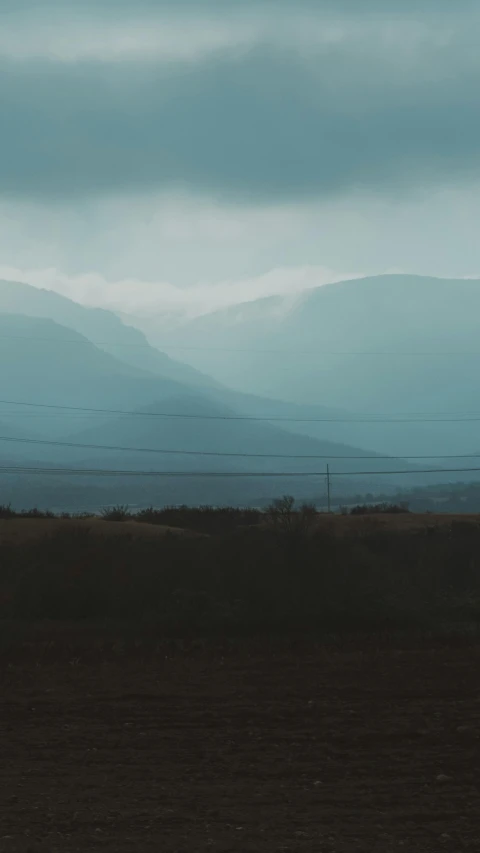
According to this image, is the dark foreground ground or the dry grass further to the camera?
the dry grass

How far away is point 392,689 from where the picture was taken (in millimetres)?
18688

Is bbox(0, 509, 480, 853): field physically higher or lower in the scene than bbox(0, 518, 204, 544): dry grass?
lower

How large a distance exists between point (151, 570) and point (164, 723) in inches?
560

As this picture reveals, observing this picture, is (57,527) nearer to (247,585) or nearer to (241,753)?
(247,585)

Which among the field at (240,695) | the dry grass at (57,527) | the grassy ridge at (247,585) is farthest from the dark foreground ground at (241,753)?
the dry grass at (57,527)

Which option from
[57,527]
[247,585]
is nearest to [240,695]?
[247,585]

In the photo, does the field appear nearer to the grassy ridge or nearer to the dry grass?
the grassy ridge

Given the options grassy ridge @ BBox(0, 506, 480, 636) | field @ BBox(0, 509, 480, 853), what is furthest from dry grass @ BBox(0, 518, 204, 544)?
grassy ridge @ BBox(0, 506, 480, 636)

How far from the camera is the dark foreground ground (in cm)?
1087

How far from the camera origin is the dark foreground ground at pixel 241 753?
1087cm

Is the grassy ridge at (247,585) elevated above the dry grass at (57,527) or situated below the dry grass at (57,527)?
below

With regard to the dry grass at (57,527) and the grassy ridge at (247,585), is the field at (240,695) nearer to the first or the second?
the grassy ridge at (247,585)

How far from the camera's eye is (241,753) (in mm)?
14281

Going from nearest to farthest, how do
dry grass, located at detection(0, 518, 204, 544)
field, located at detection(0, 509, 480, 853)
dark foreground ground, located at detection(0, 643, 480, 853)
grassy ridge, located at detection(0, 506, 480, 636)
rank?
1. dark foreground ground, located at detection(0, 643, 480, 853)
2. field, located at detection(0, 509, 480, 853)
3. grassy ridge, located at detection(0, 506, 480, 636)
4. dry grass, located at detection(0, 518, 204, 544)
